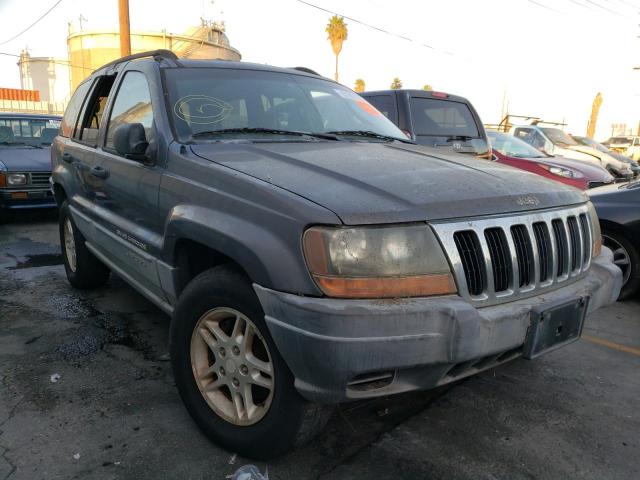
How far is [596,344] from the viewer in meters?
3.67

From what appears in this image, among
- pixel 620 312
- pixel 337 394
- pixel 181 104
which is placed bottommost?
pixel 620 312

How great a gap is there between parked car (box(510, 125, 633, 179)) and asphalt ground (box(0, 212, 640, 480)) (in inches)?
349

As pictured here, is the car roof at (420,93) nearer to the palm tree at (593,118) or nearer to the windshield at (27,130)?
the windshield at (27,130)

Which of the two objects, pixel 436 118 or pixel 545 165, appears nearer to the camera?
pixel 436 118

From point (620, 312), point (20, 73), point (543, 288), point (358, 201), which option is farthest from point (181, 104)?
point (20, 73)

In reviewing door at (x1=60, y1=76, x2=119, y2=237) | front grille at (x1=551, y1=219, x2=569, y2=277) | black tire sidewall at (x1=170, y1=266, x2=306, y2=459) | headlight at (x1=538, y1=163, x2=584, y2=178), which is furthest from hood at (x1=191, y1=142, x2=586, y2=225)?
headlight at (x1=538, y1=163, x2=584, y2=178)

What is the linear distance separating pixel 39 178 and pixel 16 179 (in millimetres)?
302

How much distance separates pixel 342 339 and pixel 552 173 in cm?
759

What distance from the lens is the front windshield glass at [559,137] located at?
13.6m

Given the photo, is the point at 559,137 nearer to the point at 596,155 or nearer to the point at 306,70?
the point at 596,155

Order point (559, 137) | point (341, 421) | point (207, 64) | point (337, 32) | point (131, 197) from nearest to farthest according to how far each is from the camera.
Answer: point (341, 421) < point (131, 197) < point (207, 64) < point (559, 137) < point (337, 32)

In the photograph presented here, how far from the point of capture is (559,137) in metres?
14.1

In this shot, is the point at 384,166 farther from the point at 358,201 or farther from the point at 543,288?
the point at 543,288

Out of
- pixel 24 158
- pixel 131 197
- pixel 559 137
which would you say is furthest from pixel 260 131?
pixel 559 137
